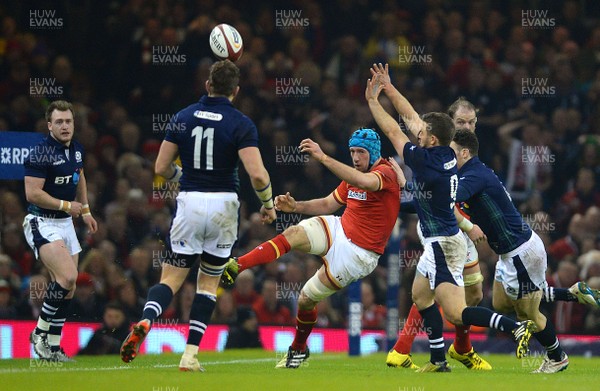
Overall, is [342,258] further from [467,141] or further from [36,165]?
[36,165]

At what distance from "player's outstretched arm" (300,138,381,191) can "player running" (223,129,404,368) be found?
0.04 metres

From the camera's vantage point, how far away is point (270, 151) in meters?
16.8

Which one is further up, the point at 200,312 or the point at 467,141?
the point at 467,141

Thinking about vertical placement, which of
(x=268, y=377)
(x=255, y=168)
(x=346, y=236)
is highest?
(x=255, y=168)

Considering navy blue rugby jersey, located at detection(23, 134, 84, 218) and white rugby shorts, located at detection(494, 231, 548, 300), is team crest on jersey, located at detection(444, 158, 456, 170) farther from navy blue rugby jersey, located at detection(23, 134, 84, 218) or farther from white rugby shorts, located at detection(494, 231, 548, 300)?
navy blue rugby jersey, located at detection(23, 134, 84, 218)

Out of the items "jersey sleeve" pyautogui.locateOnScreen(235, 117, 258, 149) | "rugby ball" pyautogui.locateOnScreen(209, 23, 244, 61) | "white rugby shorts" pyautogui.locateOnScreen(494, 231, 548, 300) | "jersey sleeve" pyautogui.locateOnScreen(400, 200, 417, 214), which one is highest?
"rugby ball" pyautogui.locateOnScreen(209, 23, 244, 61)

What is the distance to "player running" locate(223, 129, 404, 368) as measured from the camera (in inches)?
410

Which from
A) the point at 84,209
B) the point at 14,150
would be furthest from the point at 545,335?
the point at 14,150

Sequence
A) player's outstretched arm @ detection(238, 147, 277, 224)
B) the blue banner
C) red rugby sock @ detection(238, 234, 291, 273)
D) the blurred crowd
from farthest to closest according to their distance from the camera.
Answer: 1. the blurred crowd
2. the blue banner
3. red rugby sock @ detection(238, 234, 291, 273)
4. player's outstretched arm @ detection(238, 147, 277, 224)

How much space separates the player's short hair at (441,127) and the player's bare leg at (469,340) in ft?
5.99

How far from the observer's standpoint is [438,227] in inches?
390

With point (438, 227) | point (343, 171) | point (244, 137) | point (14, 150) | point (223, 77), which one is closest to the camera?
point (244, 137)

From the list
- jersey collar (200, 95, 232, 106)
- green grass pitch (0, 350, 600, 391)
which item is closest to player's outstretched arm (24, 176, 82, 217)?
green grass pitch (0, 350, 600, 391)

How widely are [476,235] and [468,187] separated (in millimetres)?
703
